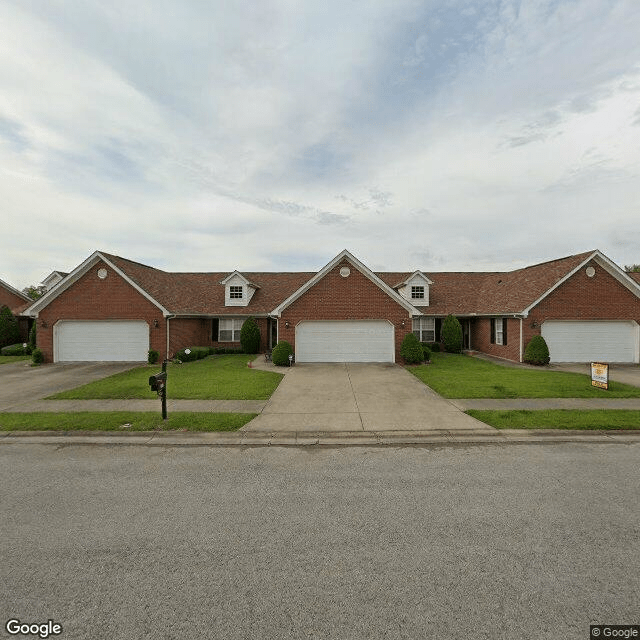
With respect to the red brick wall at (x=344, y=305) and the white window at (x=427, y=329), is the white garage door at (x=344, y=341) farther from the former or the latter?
the white window at (x=427, y=329)

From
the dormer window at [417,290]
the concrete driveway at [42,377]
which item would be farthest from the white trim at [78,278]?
the dormer window at [417,290]

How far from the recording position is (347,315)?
20656 millimetres

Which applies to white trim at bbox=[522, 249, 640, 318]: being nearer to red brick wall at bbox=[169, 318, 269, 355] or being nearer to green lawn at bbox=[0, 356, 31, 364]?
red brick wall at bbox=[169, 318, 269, 355]

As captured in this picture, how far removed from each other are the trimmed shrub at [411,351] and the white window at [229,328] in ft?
40.9

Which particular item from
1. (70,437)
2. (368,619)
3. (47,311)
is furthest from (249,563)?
(47,311)

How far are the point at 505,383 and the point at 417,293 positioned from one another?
1296cm

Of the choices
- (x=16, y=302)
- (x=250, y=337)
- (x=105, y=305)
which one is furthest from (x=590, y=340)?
(x=16, y=302)

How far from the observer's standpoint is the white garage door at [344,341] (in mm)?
20656

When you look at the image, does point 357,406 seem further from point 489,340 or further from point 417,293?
point 417,293

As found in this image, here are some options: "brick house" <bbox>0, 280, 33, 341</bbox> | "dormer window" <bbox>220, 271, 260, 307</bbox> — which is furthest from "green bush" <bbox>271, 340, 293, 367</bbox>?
"brick house" <bbox>0, 280, 33, 341</bbox>

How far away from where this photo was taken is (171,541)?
4426 millimetres

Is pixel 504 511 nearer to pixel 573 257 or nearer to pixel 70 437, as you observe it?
pixel 70 437

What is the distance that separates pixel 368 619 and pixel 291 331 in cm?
1776

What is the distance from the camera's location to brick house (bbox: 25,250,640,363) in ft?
66.9
